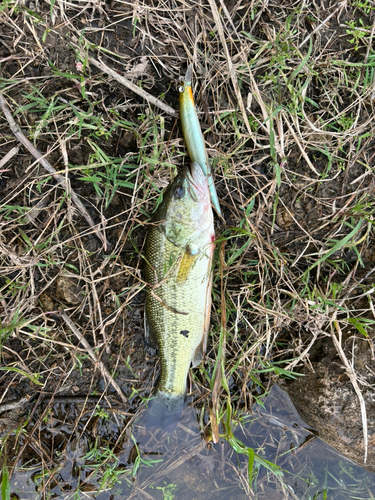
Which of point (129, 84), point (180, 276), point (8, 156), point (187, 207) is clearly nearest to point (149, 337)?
point (180, 276)

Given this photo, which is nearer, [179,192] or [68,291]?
[179,192]

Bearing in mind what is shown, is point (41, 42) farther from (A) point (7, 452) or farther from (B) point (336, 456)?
(B) point (336, 456)

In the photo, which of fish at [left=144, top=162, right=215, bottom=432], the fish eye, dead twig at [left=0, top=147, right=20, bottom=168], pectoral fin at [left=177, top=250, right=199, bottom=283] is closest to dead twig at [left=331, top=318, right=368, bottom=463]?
fish at [left=144, top=162, right=215, bottom=432]

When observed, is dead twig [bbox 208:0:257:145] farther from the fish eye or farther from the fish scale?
the fish scale

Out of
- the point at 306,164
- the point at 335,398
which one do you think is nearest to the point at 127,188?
the point at 306,164

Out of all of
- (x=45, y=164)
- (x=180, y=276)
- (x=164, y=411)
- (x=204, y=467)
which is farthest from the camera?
(x=204, y=467)

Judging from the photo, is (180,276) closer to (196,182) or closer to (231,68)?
(196,182)
